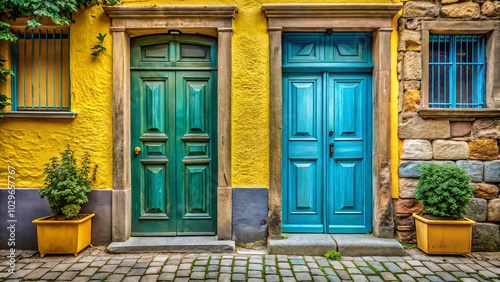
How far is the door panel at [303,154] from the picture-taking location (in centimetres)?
439

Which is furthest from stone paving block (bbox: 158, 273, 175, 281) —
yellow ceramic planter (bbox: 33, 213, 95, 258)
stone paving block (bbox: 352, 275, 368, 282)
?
stone paving block (bbox: 352, 275, 368, 282)

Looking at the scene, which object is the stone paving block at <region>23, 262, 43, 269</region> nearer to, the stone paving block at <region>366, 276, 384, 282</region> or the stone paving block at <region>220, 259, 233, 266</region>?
the stone paving block at <region>220, 259, 233, 266</region>

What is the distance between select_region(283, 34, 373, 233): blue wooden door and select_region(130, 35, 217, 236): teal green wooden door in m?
1.10

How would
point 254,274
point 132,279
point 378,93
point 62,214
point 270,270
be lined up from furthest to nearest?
point 378,93, point 62,214, point 270,270, point 254,274, point 132,279

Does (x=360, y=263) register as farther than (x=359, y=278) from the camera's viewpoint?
Yes

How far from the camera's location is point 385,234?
418 centimetres

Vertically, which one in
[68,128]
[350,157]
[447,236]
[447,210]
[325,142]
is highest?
[68,128]

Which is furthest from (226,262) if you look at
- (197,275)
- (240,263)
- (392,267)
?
(392,267)

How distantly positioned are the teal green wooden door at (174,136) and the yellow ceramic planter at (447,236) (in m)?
Result: 2.81

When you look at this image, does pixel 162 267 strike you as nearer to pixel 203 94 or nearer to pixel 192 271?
pixel 192 271

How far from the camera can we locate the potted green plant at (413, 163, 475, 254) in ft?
12.4

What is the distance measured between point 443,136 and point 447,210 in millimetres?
992

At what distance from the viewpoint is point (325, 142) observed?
439 cm

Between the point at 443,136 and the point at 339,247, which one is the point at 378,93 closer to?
the point at 443,136
